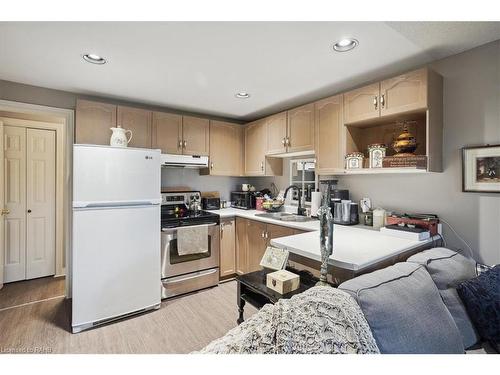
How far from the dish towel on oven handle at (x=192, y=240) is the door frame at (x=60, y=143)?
1.15 meters

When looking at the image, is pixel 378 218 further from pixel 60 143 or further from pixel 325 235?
pixel 60 143

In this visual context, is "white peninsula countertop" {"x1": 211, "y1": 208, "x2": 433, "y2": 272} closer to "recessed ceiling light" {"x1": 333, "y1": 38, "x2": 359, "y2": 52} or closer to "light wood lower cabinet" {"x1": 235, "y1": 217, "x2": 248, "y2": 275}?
"light wood lower cabinet" {"x1": 235, "y1": 217, "x2": 248, "y2": 275}

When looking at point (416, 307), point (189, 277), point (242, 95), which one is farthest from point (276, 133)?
point (416, 307)

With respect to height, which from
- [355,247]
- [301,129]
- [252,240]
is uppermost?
[301,129]

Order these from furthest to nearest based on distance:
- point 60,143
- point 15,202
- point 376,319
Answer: point 60,143, point 15,202, point 376,319

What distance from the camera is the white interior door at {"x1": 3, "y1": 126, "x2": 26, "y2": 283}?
114 inches

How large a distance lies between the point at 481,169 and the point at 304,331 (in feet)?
5.74

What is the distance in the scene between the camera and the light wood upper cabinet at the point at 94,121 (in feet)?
8.00

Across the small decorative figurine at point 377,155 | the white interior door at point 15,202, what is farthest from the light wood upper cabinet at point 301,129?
the white interior door at point 15,202

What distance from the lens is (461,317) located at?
1.16 meters

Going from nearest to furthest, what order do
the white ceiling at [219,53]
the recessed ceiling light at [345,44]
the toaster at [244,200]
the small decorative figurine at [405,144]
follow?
1. the white ceiling at [219,53]
2. the recessed ceiling light at [345,44]
3. the small decorative figurine at [405,144]
4. the toaster at [244,200]

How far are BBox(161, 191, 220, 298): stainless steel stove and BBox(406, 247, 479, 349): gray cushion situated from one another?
201 centimetres

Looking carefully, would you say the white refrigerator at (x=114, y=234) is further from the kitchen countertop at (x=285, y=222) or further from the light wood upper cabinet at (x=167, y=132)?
the kitchen countertop at (x=285, y=222)
